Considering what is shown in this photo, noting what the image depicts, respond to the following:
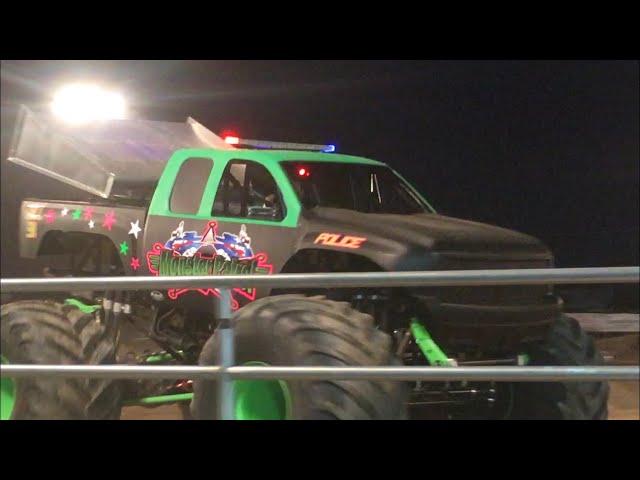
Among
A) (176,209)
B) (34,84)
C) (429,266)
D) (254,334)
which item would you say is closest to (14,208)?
(34,84)

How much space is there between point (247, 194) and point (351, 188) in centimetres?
80

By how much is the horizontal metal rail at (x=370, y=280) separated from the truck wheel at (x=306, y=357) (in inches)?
15.4

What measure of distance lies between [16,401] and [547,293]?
366 centimetres

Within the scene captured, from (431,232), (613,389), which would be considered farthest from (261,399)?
(613,389)

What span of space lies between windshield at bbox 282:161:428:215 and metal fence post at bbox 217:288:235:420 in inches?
75.4

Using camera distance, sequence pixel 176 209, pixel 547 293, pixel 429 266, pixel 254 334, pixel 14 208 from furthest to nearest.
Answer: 1. pixel 14 208
2. pixel 176 209
3. pixel 547 293
4. pixel 429 266
5. pixel 254 334

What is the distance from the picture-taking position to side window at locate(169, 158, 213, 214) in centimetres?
656

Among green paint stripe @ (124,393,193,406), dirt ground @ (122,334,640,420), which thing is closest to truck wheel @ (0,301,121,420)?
green paint stripe @ (124,393,193,406)

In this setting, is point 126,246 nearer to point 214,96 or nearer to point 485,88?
point 214,96

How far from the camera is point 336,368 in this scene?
413 centimetres

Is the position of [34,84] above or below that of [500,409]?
above

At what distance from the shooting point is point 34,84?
743 centimetres

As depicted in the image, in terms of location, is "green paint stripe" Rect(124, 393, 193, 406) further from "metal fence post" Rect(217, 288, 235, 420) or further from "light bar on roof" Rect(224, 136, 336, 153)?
"light bar on roof" Rect(224, 136, 336, 153)

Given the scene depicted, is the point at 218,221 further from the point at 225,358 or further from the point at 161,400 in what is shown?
the point at 225,358
